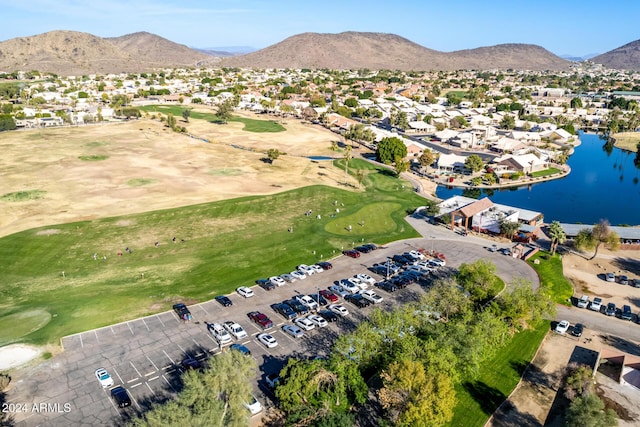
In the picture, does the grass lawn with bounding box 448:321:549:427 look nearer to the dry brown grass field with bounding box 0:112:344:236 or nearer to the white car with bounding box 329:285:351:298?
the white car with bounding box 329:285:351:298

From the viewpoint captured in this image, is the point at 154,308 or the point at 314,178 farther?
the point at 314,178

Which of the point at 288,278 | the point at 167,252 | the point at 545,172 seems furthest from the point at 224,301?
the point at 545,172

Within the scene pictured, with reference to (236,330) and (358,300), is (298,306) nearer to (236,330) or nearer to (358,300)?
(358,300)

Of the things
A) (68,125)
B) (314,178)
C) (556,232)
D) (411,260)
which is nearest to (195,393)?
(411,260)

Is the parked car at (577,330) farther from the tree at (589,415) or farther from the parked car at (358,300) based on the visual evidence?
the parked car at (358,300)

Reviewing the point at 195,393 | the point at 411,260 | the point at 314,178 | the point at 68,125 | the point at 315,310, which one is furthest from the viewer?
the point at 68,125

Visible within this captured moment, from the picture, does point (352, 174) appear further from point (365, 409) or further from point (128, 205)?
point (365, 409)
